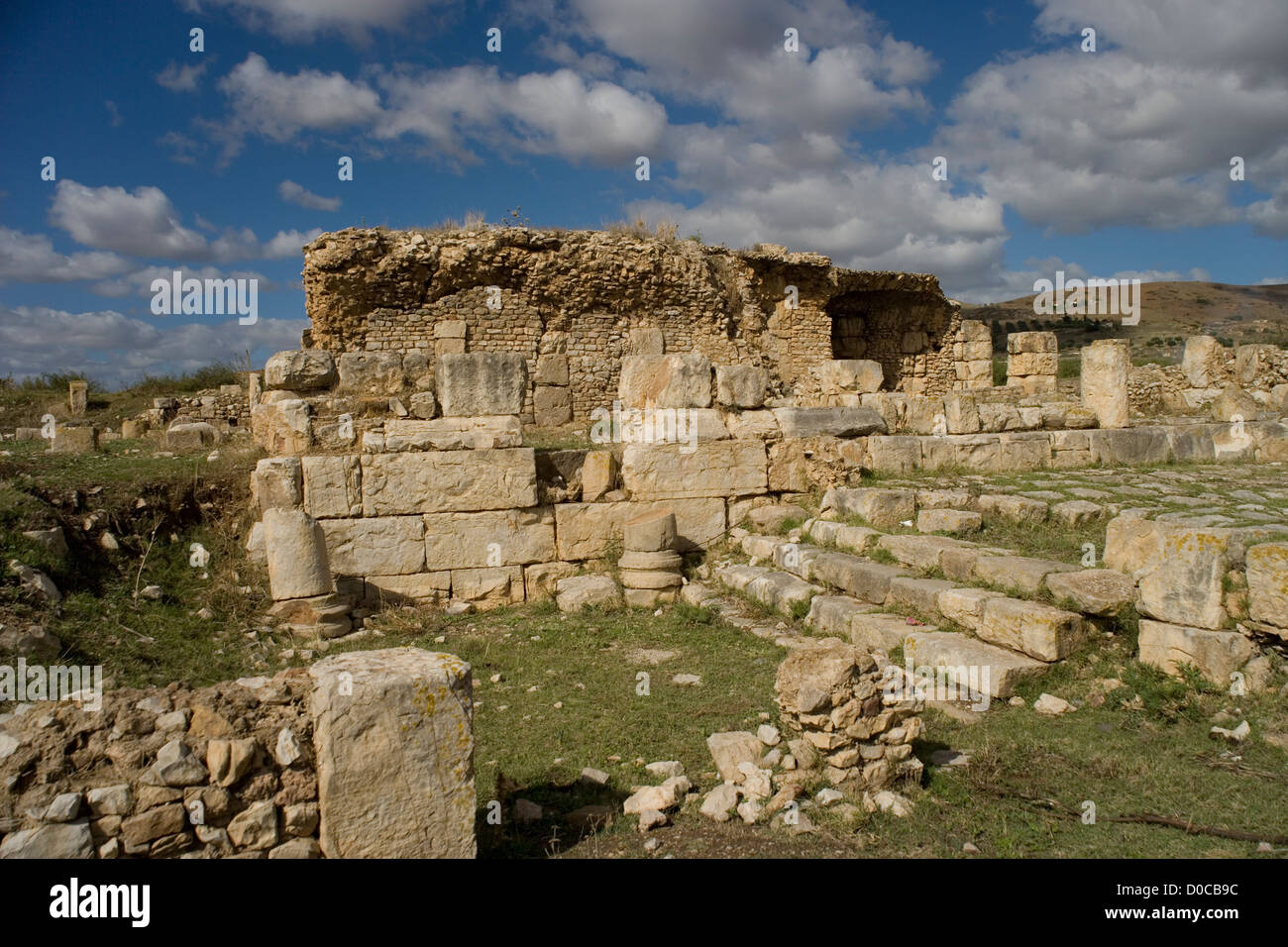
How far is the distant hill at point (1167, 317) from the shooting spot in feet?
122

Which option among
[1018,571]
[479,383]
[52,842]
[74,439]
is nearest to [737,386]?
[479,383]

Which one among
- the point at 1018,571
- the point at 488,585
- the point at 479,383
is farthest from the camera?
the point at 479,383

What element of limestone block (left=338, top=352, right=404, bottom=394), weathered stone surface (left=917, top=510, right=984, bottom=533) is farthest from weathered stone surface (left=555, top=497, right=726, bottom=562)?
weathered stone surface (left=917, top=510, right=984, bottom=533)

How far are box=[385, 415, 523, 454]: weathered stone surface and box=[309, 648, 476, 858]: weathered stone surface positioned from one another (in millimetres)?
5091

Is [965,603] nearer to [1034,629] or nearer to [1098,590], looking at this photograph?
[1034,629]

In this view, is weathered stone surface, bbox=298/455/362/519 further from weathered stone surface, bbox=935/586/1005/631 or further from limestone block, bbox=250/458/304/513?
weathered stone surface, bbox=935/586/1005/631

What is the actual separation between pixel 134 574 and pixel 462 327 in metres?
9.69

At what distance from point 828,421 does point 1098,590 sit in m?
4.67

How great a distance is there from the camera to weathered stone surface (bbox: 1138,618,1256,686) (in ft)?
14.2

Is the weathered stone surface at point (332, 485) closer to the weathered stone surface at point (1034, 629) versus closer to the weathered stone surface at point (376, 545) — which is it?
the weathered stone surface at point (376, 545)

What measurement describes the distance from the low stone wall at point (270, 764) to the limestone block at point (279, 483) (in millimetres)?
4668

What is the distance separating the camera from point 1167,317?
47.1m

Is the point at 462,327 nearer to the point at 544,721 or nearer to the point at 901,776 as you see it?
the point at 544,721

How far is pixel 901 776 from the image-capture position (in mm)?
3908
